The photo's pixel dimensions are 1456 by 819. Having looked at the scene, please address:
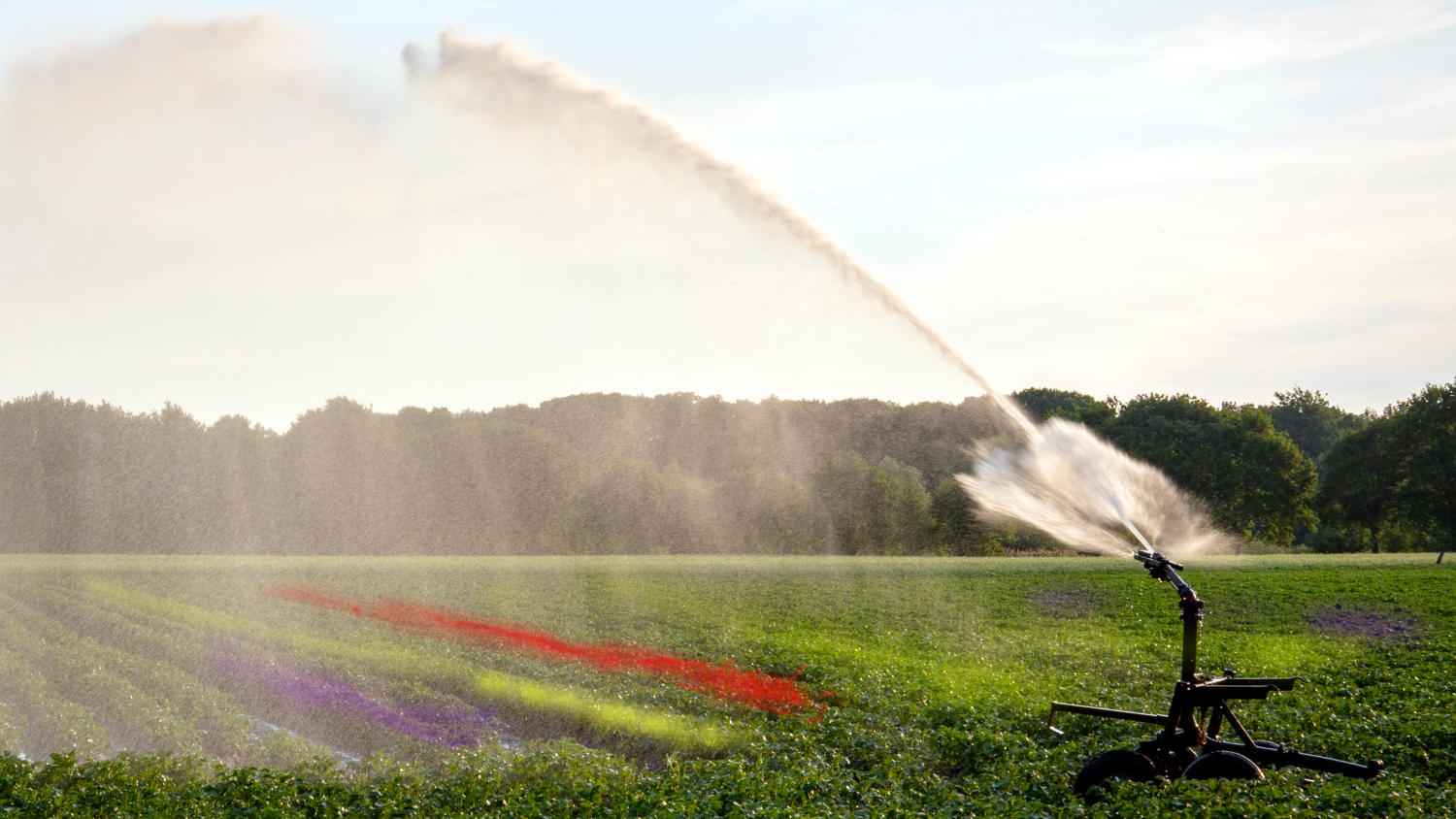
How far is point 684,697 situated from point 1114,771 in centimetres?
1114

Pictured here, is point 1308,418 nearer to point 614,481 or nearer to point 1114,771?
point 614,481

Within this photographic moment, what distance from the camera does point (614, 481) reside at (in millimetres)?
81125

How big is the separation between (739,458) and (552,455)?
15936 mm

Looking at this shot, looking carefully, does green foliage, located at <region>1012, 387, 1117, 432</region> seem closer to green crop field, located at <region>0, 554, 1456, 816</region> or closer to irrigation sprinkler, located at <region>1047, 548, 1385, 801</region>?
green crop field, located at <region>0, 554, 1456, 816</region>

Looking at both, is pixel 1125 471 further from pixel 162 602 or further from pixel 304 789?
pixel 162 602

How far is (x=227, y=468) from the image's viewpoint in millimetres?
71625

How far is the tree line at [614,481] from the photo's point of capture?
64688mm

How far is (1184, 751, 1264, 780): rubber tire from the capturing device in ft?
30.9

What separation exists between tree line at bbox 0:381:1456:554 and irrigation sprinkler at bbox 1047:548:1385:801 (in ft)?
176

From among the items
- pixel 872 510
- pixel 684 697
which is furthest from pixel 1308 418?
pixel 684 697

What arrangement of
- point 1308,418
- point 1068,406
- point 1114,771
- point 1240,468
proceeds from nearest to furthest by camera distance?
point 1114,771
point 1240,468
point 1068,406
point 1308,418

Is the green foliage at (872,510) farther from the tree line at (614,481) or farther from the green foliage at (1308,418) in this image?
the green foliage at (1308,418)

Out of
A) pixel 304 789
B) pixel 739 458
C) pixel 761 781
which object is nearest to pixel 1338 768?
pixel 761 781

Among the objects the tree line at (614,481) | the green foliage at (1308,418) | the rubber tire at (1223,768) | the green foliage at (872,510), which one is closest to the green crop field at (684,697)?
the rubber tire at (1223,768)
